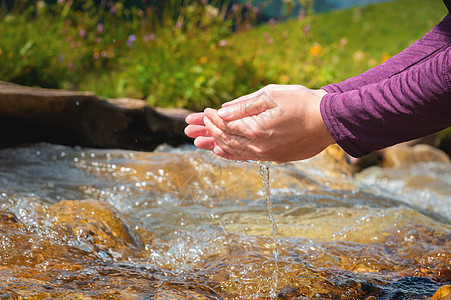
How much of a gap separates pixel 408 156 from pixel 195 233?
201 inches

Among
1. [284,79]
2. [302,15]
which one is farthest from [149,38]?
[302,15]

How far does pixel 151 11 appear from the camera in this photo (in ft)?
22.1

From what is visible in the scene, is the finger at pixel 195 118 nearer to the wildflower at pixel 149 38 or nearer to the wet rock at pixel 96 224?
the wet rock at pixel 96 224

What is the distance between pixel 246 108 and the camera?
4.86 ft

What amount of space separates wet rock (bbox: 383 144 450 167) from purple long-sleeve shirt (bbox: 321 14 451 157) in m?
5.47

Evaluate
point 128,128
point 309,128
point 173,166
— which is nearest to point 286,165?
point 173,166

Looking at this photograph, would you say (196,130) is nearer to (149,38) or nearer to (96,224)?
(96,224)

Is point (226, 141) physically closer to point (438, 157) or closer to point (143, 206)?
point (143, 206)

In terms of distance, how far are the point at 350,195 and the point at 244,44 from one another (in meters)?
4.69

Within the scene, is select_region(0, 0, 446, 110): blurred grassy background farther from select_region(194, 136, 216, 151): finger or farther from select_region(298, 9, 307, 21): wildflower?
select_region(194, 136, 216, 151): finger

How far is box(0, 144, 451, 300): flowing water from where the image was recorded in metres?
1.68

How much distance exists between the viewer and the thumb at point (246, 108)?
1453mm

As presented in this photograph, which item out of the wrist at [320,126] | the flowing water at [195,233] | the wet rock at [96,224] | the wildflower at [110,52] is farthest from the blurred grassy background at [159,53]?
the wrist at [320,126]

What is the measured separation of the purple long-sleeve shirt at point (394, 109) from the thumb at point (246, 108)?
17 centimetres
